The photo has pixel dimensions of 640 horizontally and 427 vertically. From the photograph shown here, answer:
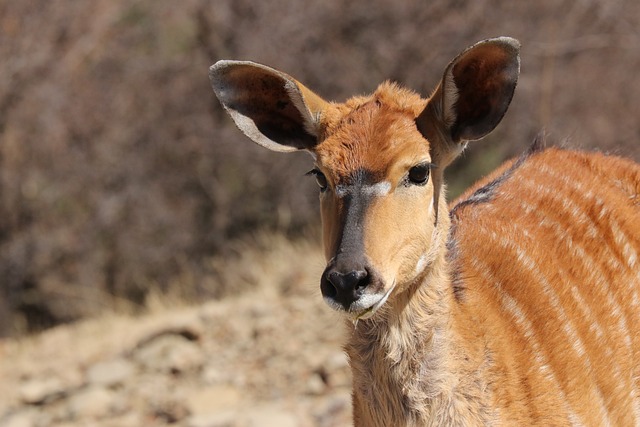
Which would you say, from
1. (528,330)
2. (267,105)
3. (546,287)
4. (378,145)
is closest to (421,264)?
(378,145)

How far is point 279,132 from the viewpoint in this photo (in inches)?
197

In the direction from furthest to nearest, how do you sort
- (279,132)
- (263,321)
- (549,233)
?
(263,321)
(549,233)
(279,132)

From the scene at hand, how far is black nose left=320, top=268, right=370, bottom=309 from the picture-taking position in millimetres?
4062

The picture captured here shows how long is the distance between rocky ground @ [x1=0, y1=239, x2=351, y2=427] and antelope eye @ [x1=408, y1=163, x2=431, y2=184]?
307 centimetres

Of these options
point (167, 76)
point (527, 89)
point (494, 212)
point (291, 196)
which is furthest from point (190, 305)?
point (494, 212)

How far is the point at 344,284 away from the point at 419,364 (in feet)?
2.33

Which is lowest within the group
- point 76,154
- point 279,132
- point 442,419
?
point 442,419

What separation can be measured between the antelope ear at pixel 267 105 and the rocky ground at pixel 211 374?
270 centimetres

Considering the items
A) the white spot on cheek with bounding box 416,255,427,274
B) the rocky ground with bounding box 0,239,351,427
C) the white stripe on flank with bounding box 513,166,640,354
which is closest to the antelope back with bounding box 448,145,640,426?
the white stripe on flank with bounding box 513,166,640,354

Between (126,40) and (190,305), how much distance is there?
4.35 meters

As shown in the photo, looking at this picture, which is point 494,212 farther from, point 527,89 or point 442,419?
point 527,89

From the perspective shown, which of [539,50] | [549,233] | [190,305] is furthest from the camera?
[539,50]

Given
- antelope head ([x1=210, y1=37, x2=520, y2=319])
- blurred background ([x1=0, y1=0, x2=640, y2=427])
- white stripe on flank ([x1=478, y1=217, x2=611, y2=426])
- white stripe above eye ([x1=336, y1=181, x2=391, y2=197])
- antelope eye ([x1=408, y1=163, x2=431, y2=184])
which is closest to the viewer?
antelope head ([x1=210, y1=37, x2=520, y2=319])

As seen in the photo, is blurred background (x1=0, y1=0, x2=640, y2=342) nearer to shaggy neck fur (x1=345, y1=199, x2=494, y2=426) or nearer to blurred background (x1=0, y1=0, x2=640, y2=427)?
blurred background (x1=0, y1=0, x2=640, y2=427)
